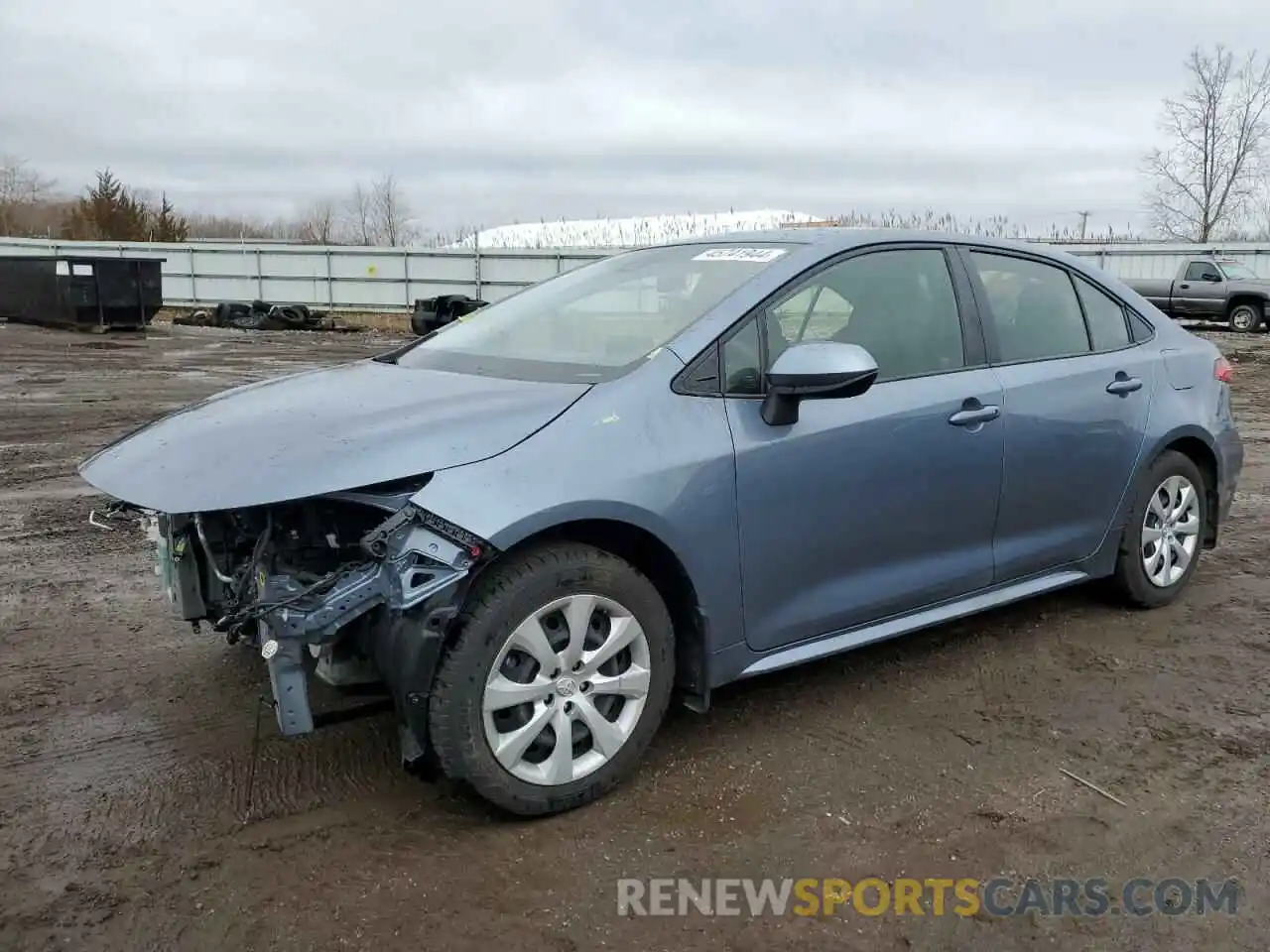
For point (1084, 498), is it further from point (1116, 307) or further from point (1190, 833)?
point (1190, 833)

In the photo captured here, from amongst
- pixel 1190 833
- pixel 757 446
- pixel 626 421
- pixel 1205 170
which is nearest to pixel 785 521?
pixel 757 446

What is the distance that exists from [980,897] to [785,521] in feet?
3.94

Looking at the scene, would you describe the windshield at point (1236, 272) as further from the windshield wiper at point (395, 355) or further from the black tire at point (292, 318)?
the windshield wiper at point (395, 355)

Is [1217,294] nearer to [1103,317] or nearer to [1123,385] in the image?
[1103,317]

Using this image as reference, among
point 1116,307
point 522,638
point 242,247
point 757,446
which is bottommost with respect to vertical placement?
point 522,638

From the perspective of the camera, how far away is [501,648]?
2850 millimetres

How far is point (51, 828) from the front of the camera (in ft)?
9.76

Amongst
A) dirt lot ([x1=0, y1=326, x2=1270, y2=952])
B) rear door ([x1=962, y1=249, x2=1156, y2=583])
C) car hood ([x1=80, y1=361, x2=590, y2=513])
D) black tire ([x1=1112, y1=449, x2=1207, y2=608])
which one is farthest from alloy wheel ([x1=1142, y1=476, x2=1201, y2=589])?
car hood ([x1=80, y1=361, x2=590, y2=513])

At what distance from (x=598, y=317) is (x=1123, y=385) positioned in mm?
2268

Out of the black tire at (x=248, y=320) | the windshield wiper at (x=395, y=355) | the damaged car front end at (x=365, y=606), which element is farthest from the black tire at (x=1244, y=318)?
the damaged car front end at (x=365, y=606)

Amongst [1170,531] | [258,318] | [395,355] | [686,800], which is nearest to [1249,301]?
[1170,531]

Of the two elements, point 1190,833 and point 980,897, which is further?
point 1190,833

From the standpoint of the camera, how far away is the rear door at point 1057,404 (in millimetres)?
4078

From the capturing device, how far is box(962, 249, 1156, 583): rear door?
13.4ft
